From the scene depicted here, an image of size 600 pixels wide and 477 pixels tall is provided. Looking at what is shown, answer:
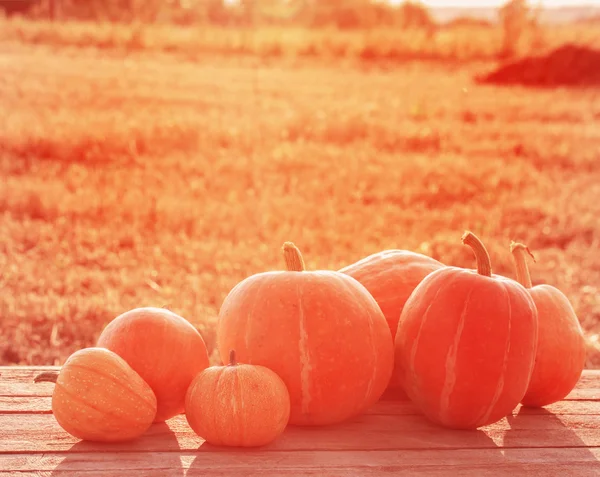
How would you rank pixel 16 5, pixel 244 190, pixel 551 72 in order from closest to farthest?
pixel 244 190, pixel 551 72, pixel 16 5

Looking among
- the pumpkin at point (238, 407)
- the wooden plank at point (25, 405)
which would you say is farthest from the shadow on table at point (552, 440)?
the wooden plank at point (25, 405)

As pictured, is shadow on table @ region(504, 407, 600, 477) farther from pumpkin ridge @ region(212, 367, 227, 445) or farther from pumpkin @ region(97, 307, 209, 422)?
pumpkin @ region(97, 307, 209, 422)

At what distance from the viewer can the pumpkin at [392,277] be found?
2629 millimetres

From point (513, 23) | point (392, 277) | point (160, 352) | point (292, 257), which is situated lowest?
point (160, 352)

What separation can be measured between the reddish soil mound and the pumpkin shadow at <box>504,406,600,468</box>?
1356cm

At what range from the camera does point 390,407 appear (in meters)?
2.50

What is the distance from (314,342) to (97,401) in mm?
548

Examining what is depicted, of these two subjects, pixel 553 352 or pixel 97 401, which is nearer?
pixel 97 401

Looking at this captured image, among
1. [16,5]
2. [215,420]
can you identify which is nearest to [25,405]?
[215,420]

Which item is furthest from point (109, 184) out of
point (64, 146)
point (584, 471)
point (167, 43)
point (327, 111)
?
point (167, 43)

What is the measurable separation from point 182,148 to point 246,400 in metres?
6.82

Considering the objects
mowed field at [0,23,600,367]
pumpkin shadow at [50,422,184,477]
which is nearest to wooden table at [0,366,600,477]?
pumpkin shadow at [50,422,184,477]

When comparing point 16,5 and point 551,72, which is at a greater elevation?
point 16,5

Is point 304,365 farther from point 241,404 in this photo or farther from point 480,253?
point 480,253
